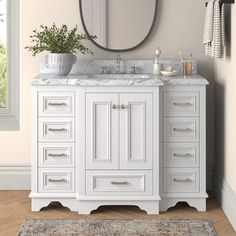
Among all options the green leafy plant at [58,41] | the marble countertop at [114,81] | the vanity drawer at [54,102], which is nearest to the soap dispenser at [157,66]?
the marble countertop at [114,81]

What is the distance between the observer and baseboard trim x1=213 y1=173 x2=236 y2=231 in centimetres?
380

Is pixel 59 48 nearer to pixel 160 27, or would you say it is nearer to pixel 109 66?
pixel 109 66

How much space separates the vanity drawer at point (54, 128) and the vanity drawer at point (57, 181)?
221mm

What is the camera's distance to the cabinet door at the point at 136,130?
4.00m

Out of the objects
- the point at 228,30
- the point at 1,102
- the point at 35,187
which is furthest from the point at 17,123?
the point at 228,30

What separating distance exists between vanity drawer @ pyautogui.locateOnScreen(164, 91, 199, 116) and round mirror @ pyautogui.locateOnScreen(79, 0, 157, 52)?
69 cm

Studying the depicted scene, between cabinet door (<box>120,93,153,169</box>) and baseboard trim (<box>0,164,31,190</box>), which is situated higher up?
cabinet door (<box>120,93,153,169</box>)

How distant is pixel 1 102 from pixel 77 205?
1137 millimetres

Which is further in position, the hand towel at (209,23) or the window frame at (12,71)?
the window frame at (12,71)

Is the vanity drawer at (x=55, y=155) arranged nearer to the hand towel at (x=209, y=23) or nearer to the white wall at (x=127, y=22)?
the white wall at (x=127, y=22)

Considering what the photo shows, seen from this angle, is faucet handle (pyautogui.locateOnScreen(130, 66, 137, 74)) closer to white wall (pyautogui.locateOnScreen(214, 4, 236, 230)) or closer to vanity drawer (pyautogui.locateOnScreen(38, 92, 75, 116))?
white wall (pyautogui.locateOnScreen(214, 4, 236, 230))

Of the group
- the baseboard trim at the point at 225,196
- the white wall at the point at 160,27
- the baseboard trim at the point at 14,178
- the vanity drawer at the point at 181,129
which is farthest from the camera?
the baseboard trim at the point at 14,178

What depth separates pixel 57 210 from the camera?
4133mm

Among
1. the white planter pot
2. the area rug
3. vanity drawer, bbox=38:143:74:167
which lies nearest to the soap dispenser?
the white planter pot
